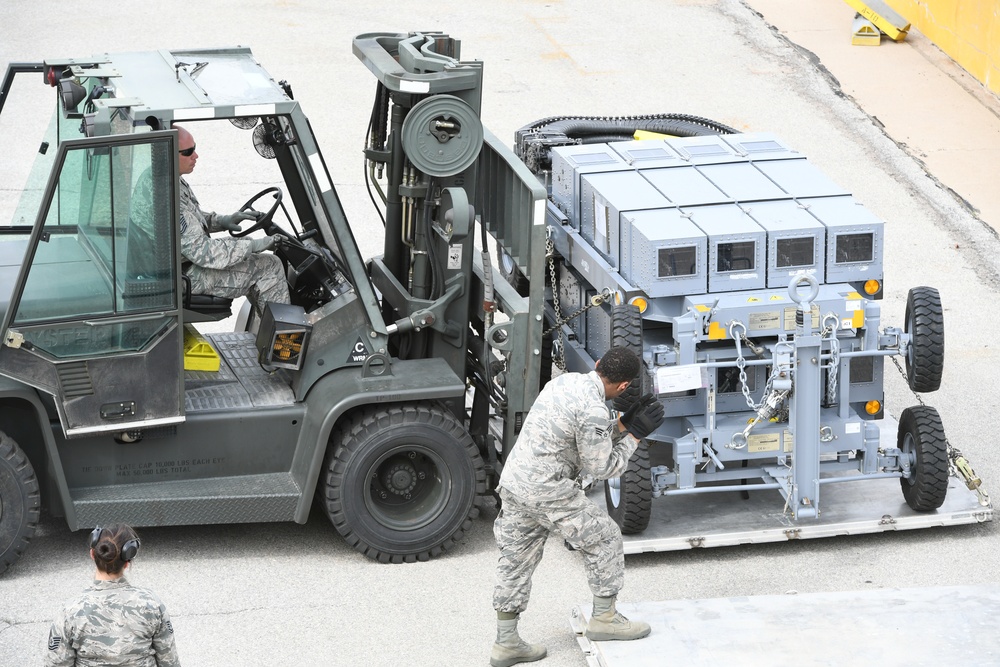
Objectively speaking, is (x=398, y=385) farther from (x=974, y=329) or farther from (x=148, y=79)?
(x=974, y=329)

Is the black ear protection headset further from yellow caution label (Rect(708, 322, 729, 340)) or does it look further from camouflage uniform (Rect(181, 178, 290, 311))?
yellow caution label (Rect(708, 322, 729, 340))

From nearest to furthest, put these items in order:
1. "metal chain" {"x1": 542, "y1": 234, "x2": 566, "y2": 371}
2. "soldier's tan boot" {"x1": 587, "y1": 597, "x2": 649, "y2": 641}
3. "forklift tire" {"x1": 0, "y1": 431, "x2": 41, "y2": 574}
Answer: "soldier's tan boot" {"x1": 587, "y1": 597, "x2": 649, "y2": 641} < "forklift tire" {"x1": 0, "y1": 431, "x2": 41, "y2": 574} < "metal chain" {"x1": 542, "y1": 234, "x2": 566, "y2": 371}

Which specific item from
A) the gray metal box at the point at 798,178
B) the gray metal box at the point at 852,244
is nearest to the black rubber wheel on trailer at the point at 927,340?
the gray metal box at the point at 852,244

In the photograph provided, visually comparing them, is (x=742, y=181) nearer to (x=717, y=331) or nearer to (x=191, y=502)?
(x=717, y=331)

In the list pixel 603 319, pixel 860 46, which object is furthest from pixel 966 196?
pixel 603 319

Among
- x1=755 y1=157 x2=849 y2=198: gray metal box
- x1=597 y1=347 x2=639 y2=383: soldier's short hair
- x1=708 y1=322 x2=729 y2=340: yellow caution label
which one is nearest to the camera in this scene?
x1=597 y1=347 x2=639 y2=383: soldier's short hair

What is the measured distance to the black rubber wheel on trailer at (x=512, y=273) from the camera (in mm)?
9546

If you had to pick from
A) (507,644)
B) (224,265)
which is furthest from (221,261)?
(507,644)

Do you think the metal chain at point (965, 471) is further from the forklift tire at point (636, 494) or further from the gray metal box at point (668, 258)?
the forklift tire at point (636, 494)

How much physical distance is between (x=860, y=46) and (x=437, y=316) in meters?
11.5

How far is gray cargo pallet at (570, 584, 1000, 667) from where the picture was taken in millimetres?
6809

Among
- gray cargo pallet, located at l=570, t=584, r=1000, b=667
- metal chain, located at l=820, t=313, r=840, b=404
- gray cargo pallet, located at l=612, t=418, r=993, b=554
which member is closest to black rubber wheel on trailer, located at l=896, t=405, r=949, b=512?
gray cargo pallet, located at l=612, t=418, r=993, b=554

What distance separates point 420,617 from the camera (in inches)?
294

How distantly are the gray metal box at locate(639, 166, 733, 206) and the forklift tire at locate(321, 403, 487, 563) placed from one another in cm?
187
